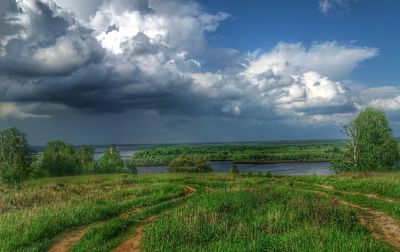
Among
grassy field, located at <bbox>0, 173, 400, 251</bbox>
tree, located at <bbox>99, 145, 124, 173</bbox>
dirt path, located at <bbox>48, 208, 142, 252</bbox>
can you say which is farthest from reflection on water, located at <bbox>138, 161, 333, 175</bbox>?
dirt path, located at <bbox>48, 208, 142, 252</bbox>

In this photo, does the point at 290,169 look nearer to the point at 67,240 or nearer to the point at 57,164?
the point at 57,164

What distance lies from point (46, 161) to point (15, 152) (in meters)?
17.7

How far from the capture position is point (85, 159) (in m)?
105

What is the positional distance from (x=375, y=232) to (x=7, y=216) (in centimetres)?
1919

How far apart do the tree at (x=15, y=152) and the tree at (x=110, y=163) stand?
3322 centimetres

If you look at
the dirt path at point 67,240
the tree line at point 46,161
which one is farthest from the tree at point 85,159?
the dirt path at point 67,240

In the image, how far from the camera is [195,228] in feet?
49.9

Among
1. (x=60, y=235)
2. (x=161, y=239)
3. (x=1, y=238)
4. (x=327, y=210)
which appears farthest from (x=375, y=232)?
(x=1, y=238)

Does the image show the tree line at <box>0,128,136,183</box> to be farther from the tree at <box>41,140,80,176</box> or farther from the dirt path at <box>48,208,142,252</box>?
the dirt path at <box>48,208,142,252</box>

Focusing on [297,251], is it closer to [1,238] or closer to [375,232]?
[375,232]

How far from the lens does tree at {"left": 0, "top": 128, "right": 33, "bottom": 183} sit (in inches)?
2397

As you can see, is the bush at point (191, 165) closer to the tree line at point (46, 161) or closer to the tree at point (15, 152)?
the tree line at point (46, 161)

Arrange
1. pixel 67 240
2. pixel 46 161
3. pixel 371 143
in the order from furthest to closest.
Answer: pixel 46 161 → pixel 371 143 → pixel 67 240

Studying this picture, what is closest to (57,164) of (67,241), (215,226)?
(67,241)
